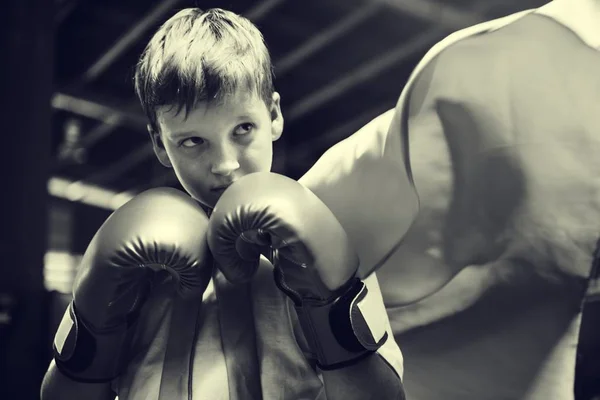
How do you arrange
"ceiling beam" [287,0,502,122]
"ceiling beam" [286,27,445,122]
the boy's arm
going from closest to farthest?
the boy's arm
"ceiling beam" [287,0,502,122]
"ceiling beam" [286,27,445,122]

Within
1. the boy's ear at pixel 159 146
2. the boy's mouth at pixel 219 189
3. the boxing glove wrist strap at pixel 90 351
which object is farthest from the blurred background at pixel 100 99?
the boxing glove wrist strap at pixel 90 351

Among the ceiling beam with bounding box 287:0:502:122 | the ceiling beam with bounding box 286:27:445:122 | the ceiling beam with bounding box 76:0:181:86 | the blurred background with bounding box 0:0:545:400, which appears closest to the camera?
the blurred background with bounding box 0:0:545:400

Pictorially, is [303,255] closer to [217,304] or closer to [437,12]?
[217,304]

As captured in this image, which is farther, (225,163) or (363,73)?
(363,73)

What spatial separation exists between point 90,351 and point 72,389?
0.07 meters

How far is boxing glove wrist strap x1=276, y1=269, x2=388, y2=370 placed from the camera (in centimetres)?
83

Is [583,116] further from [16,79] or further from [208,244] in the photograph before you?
[16,79]

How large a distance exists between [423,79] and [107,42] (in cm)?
411

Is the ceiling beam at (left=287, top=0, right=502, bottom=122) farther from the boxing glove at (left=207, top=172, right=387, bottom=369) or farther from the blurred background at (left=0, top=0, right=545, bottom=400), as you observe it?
the boxing glove at (left=207, top=172, right=387, bottom=369)

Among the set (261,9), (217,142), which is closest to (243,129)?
(217,142)

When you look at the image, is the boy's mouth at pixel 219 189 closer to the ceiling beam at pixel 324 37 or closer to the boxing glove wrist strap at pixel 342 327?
the boxing glove wrist strap at pixel 342 327

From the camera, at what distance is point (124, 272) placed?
0.84m

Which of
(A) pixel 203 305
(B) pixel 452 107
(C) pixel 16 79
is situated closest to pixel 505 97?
(B) pixel 452 107

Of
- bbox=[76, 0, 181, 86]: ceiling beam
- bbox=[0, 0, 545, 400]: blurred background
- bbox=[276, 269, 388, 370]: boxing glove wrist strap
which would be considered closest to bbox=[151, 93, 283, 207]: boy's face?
bbox=[276, 269, 388, 370]: boxing glove wrist strap
